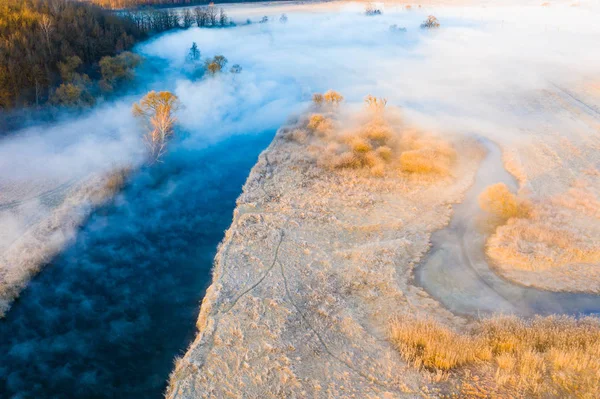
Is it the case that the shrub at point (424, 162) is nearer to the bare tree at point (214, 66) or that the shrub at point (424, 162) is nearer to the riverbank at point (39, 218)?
the riverbank at point (39, 218)

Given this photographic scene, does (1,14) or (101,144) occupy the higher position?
(1,14)

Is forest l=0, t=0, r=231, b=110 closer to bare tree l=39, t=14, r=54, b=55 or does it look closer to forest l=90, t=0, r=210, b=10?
bare tree l=39, t=14, r=54, b=55

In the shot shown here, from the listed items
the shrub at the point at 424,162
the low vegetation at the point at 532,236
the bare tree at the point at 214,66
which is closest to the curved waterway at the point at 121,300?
the shrub at the point at 424,162

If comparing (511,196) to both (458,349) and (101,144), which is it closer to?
(458,349)

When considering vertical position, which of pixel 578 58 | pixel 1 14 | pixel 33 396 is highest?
pixel 1 14

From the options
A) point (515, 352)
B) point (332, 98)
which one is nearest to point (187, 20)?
point (332, 98)

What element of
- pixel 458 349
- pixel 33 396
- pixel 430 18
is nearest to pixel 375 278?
pixel 458 349
